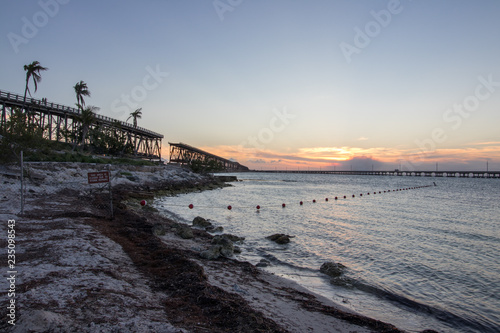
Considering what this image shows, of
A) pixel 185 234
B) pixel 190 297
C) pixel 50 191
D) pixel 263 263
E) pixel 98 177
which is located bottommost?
pixel 263 263

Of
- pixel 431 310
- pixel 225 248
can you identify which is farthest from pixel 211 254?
pixel 431 310

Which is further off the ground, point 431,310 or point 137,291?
point 137,291

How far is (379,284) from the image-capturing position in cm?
882

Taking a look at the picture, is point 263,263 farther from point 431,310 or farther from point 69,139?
point 69,139

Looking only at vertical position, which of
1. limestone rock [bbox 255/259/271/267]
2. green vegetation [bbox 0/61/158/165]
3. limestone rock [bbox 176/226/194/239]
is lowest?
limestone rock [bbox 255/259/271/267]

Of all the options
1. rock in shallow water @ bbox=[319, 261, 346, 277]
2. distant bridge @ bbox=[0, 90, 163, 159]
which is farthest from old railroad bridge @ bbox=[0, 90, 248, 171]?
rock in shallow water @ bbox=[319, 261, 346, 277]

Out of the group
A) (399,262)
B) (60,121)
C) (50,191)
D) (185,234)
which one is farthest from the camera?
(60,121)

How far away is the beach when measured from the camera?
4355 mm

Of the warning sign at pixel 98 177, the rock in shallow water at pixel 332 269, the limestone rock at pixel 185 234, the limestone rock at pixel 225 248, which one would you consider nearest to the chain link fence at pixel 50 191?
the warning sign at pixel 98 177

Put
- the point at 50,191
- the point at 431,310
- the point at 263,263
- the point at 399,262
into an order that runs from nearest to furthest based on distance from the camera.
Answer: the point at 431,310 < the point at 263,263 < the point at 399,262 < the point at 50,191

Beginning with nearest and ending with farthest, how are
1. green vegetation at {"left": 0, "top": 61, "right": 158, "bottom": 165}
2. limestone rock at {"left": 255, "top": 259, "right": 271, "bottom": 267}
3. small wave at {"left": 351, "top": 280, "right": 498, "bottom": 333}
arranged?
small wave at {"left": 351, "top": 280, "right": 498, "bottom": 333} < limestone rock at {"left": 255, "top": 259, "right": 271, "bottom": 267} < green vegetation at {"left": 0, "top": 61, "right": 158, "bottom": 165}

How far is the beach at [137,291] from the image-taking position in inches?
171

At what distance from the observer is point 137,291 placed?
18.6 feet

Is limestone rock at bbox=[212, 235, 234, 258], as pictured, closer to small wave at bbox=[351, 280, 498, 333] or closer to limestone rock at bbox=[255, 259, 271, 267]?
limestone rock at bbox=[255, 259, 271, 267]
